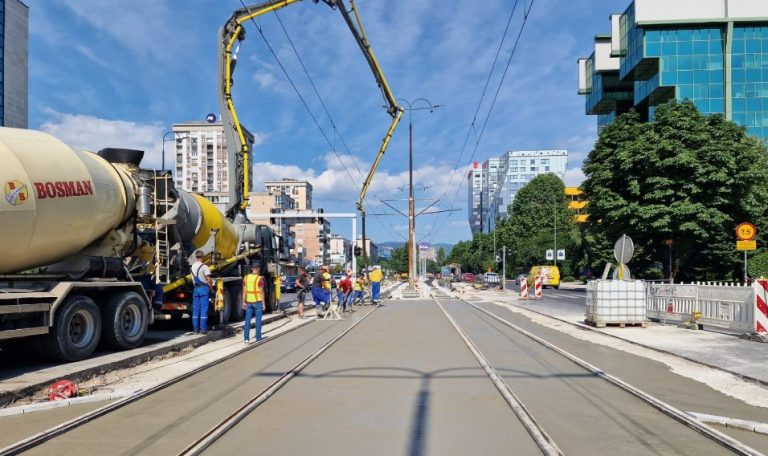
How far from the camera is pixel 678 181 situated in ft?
96.4

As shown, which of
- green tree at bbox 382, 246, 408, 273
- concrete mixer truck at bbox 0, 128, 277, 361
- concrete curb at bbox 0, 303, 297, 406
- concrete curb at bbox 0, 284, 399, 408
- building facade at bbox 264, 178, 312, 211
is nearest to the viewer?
concrete curb at bbox 0, 284, 399, 408

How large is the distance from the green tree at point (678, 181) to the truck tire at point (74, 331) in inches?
1057

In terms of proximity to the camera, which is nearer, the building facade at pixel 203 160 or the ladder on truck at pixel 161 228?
the ladder on truck at pixel 161 228

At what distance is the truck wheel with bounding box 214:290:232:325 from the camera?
15150mm

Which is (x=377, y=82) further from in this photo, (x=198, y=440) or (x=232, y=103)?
(x=198, y=440)

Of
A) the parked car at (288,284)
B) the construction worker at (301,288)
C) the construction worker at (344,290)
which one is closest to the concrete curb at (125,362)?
the construction worker at (301,288)

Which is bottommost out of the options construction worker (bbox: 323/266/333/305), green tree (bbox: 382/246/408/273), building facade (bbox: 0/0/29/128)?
green tree (bbox: 382/246/408/273)

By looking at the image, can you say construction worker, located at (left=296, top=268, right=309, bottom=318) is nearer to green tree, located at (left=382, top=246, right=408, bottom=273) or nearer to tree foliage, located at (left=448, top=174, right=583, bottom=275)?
tree foliage, located at (left=448, top=174, right=583, bottom=275)

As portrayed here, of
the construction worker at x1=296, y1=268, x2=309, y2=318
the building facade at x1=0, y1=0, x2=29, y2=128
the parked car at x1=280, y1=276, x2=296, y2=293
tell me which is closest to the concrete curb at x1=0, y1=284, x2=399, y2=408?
the construction worker at x1=296, y1=268, x2=309, y2=318

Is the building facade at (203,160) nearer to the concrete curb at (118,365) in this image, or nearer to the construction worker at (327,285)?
the construction worker at (327,285)

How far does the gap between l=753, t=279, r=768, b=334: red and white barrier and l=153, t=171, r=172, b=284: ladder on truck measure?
40.0 ft

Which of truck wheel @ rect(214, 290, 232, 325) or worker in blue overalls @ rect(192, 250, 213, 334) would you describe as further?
truck wheel @ rect(214, 290, 232, 325)

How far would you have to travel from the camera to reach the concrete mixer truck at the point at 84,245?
8031 millimetres

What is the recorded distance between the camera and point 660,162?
96.3ft
